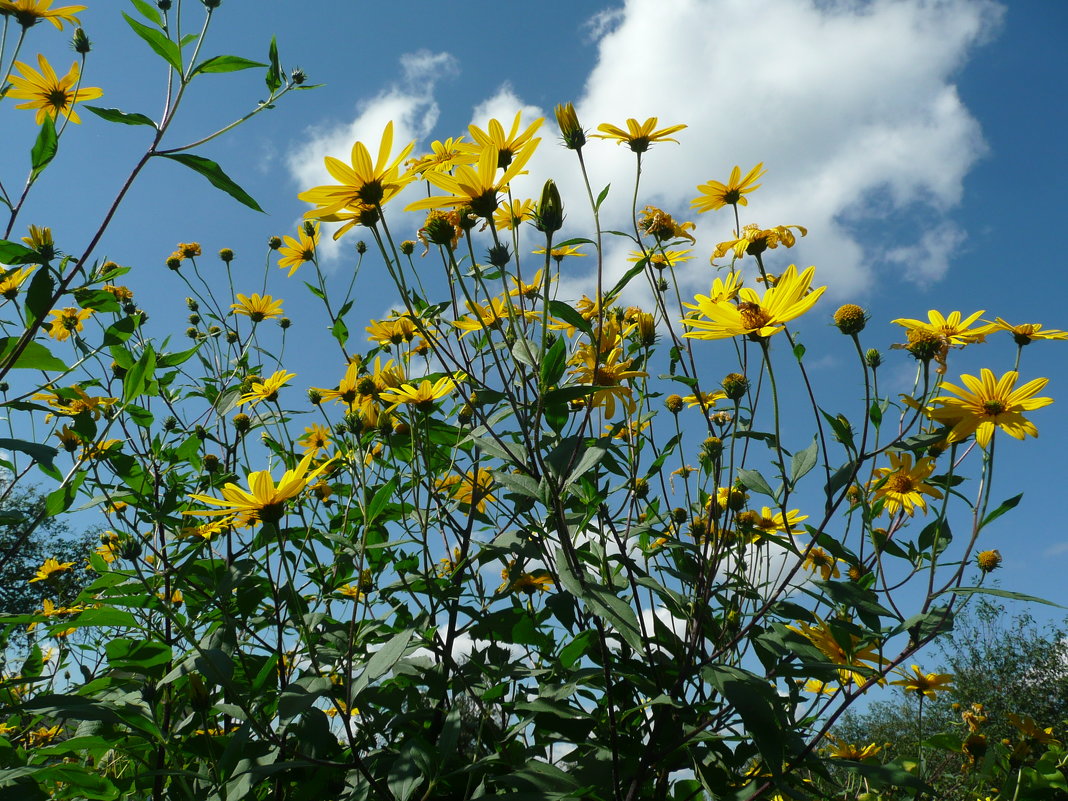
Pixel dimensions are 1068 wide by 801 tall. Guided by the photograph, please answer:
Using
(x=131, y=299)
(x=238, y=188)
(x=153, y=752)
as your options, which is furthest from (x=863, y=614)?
(x=131, y=299)

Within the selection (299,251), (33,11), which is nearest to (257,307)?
(299,251)

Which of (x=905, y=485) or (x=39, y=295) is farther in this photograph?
(x=905, y=485)

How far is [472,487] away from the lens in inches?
83.7

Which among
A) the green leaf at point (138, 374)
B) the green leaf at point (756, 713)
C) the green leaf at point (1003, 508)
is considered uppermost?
the green leaf at point (138, 374)

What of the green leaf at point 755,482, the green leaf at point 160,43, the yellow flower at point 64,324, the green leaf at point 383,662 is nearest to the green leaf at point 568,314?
the green leaf at point 755,482

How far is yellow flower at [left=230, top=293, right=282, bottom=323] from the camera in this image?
149 inches

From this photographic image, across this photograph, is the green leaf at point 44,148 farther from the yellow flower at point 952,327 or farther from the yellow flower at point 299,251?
the yellow flower at point 952,327

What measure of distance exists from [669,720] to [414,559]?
0.88 meters

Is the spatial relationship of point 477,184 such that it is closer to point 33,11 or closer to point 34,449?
point 34,449

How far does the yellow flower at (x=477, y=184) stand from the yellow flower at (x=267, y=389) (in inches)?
A: 51.6

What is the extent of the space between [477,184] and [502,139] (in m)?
0.24

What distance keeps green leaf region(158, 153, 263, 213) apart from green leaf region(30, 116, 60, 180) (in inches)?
15.5

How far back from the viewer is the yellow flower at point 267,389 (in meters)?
2.62

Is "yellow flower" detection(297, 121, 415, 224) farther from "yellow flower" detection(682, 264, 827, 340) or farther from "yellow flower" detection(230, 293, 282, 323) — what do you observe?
"yellow flower" detection(230, 293, 282, 323)
